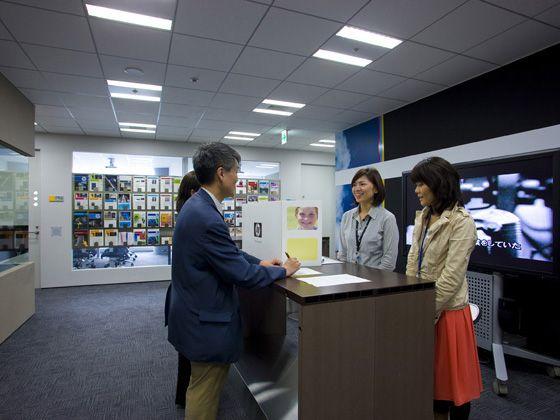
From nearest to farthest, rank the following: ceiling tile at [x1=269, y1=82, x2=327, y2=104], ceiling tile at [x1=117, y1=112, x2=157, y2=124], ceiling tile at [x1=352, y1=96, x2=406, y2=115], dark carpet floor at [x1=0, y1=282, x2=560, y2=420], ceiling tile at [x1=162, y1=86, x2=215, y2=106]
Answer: dark carpet floor at [x1=0, y1=282, x2=560, y2=420] → ceiling tile at [x1=269, y1=82, x2=327, y2=104] → ceiling tile at [x1=162, y1=86, x2=215, y2=106] → ceiling tile at [x1=352, y1=96, x2=406, y2=115] → ceiling tile at [x1=117, y1=112, x2=157, y2=124]

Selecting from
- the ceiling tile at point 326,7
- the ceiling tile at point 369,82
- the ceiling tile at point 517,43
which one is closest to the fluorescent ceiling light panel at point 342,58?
the ceiling tile at point 369,82

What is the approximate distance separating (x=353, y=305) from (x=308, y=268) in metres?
0.49

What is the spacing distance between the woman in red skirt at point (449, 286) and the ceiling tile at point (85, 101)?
4273 millimetres

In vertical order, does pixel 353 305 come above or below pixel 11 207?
below

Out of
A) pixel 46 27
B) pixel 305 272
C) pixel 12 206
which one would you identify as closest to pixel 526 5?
pixel 305 272

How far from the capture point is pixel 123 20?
8.50 ft

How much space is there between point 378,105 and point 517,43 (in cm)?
187

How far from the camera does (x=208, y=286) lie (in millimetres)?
1314

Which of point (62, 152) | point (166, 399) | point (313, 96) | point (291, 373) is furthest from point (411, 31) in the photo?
point (62, 152)

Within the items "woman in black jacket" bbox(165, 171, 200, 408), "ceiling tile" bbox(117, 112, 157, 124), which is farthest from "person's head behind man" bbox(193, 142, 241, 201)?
"ceiling tile" bbox(117, 112, 157, 124)

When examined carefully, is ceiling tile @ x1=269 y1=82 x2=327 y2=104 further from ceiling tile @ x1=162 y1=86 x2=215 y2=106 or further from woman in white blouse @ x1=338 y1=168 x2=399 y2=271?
woman in white blouse @ x1=338 y1=168 x2=399 y2=271

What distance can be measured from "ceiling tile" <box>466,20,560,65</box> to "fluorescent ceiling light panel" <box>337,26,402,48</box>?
0.77 metres

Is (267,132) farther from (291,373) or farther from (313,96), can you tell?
(291,373)

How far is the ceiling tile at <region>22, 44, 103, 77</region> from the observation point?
306 cm
